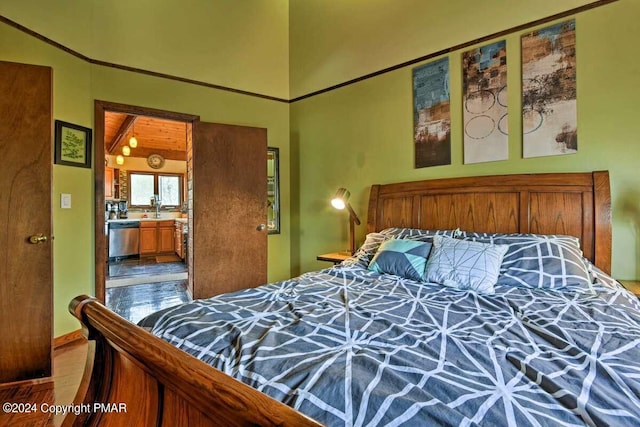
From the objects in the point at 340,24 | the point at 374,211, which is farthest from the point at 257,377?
the point at 340,24

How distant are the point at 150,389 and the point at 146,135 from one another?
23.1 ft

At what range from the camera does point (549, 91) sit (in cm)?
234

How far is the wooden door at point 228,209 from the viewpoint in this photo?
346 cm

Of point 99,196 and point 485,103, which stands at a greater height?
point 485,103

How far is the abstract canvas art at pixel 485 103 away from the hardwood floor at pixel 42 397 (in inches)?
130

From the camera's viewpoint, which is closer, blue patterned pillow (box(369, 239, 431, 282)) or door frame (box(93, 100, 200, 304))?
blue patterned pillow (box(369, 239, 431, 282))

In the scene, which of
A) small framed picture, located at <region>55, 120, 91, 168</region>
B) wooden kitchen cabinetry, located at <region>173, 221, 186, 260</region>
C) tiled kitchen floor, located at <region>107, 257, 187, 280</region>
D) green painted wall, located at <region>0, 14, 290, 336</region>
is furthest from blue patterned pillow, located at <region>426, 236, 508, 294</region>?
wooden kitchen cabinetry, located at <region>173, 221, 186, 260</region>

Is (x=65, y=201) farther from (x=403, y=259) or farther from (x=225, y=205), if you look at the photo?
(x=403, y=259)

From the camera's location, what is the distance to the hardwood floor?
1787 millimetres

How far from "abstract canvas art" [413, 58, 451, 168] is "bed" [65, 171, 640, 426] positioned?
2.81 ft

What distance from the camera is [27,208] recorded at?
6.90ft

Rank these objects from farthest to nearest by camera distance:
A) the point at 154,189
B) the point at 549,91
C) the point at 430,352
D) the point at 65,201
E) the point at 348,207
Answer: the point at 154,189, the point at 348,207, the point at 65,201, the point at 549,91, the point at 430,352

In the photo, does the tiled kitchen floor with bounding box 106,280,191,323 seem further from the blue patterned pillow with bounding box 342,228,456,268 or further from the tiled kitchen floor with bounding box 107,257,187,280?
the blue patterned pillow with bounding box 342,228,456,268

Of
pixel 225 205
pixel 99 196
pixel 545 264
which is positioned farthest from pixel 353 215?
pixel 99 196
